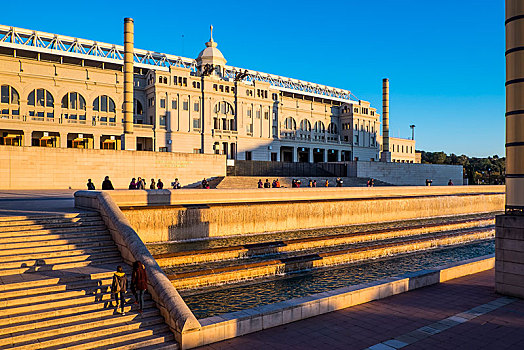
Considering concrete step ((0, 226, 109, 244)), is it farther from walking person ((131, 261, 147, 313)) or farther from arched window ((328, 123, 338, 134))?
arched window ((328, 123, 338, 134))

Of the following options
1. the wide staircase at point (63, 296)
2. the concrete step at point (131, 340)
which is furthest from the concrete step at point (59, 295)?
the concrete step at point (131, 340)

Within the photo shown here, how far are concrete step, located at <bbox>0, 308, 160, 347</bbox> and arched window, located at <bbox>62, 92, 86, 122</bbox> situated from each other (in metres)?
59.3

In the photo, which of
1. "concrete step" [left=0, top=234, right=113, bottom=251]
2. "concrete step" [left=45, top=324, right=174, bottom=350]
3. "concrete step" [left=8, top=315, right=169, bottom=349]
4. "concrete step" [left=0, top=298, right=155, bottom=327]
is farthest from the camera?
"concrete step" [left=0, top=234, right=113, bottom=251]

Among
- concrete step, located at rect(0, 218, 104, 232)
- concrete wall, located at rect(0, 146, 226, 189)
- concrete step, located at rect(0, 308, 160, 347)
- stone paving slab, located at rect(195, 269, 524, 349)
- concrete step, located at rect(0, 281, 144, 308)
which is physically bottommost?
stone paving slab, located at rect(195, 269, 524, 349)

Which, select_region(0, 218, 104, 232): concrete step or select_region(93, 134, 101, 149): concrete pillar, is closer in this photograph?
select_region(0, 218, 104, 232): concrete step

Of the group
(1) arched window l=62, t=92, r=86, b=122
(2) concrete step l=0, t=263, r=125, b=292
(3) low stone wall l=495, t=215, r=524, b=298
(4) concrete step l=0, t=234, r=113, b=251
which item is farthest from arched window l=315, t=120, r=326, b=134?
(2) concrete step l=0, t=263, r=125, b=292

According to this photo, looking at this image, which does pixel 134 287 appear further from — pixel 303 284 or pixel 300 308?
pixel 303 284

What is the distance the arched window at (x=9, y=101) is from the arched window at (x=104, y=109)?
1115 centimetres

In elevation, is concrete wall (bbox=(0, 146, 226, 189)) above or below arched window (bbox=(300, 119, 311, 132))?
below

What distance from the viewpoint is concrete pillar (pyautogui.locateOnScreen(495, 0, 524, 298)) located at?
42.4 feet

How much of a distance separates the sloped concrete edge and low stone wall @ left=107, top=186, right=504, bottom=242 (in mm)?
4110

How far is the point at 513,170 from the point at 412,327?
709cm

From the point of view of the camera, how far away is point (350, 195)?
106 ft

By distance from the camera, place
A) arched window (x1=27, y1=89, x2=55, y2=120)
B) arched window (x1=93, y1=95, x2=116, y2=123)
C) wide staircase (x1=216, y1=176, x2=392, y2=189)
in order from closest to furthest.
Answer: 1. wide staircase (x1=216, y1=176, x2=392, y2=189)
2. arched window (x1=27, y1=89, x2=55, y2=120)
3. arched window (x1=93, y1=95, x2=116, y2=123)
